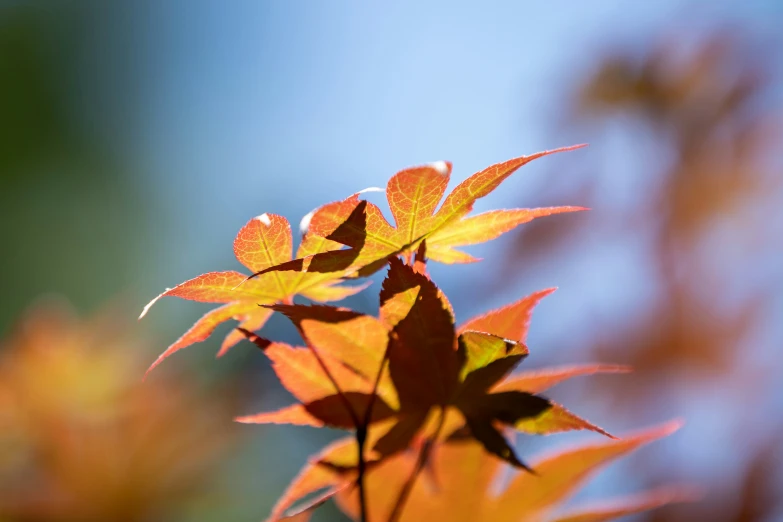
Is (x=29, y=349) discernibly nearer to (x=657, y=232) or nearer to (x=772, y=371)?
(x=657, y=232)

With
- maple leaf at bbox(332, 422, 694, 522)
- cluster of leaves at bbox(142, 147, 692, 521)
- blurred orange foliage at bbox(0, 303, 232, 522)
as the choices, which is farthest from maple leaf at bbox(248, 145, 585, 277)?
blurred orange foliage at bbox(0, 303, 232, 522)

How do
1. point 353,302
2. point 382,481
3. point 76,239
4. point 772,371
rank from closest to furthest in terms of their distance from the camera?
point 382,481 < point 772,371 < point 353,302 < point 76,239

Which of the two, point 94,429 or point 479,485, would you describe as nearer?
point 479,485

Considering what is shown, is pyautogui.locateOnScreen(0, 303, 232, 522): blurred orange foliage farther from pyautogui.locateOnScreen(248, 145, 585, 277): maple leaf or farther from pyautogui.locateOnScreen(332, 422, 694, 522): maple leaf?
pyautogui.locateOnScreen(248, 145, 585, 277): maple leaf

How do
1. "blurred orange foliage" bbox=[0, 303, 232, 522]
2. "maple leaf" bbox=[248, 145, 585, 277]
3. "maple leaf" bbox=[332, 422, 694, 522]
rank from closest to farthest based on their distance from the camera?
"maple leaf" bbox=[248, 145, 585, 277]
"maple leaf" bbox=[332, 422, 694, 522]
"blurred orange foliage" bbox=[0, 303, 232, 522]

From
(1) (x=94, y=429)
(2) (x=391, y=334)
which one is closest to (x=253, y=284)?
(2) (x=391, y=334)

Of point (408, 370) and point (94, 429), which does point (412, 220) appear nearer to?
point (408, 370)

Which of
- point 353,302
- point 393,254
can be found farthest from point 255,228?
point 353,302
